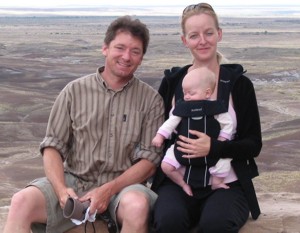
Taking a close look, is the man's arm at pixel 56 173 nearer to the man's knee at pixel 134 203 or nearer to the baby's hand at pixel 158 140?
the man's knee at pixel 134 203

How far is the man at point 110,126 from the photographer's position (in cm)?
462

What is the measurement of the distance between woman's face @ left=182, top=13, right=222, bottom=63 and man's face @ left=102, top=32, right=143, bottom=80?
0.38 metres

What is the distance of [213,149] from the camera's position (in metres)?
4.40

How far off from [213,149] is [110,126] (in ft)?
2.62

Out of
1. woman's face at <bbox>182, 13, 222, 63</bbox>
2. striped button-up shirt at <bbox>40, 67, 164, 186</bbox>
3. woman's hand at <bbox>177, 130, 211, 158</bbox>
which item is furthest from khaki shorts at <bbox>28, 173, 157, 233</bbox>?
woman's face at <bbox>182, 13, 222, 63</bbox>

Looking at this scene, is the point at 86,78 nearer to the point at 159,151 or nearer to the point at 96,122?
the point at 96,122

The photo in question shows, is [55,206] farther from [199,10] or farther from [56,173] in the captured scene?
[199,10]

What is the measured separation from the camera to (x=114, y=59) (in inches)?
183

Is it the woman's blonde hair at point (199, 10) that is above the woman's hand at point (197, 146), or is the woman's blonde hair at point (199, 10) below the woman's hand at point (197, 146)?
above

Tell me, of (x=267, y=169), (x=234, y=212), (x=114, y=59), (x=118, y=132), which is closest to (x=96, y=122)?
(x=118, y=132)

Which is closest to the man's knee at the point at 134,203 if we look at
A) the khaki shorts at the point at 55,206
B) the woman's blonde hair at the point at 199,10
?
the khaki shorts at the point at 55,206

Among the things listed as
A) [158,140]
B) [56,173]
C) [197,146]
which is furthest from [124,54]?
[56,173]

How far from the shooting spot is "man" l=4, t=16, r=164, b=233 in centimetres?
462

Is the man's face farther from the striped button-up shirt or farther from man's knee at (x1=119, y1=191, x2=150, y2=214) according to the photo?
man's knee at (x1=119, y1=191, x2=150, y2=214)
